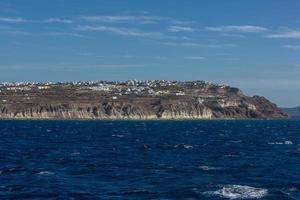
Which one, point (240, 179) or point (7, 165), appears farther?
point (7, 165)

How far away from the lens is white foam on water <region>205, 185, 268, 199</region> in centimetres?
4904

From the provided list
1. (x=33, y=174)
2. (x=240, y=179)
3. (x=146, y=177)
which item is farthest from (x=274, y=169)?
(x=33, y=174)

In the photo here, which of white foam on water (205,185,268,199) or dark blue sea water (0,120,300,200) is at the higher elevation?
dark blue sea water (0,120,300,200)

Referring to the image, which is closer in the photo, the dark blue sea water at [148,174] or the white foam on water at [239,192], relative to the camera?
the white foam on water at [239,192]

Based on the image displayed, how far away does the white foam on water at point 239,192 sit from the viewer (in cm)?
4904

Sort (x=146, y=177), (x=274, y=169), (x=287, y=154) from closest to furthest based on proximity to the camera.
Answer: (x=146, y=177)
(x=274, y=169)
(x=287, y=154)

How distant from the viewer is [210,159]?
261 feet

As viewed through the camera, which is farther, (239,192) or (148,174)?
(148,174)

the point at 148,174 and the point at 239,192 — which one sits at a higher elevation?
the point at 148,174

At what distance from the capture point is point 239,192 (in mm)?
51000

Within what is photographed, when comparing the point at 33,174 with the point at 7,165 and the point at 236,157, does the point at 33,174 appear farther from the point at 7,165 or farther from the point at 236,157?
the point at 236,157

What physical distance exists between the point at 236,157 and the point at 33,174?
3068cm

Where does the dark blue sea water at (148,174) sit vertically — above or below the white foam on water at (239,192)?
above

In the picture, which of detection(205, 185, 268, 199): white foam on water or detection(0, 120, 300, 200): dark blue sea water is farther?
detection(0, 120, 300, 200): dark blue sea water
